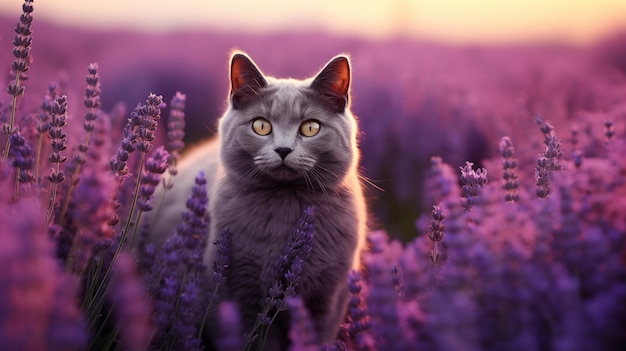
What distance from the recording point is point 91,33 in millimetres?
12742

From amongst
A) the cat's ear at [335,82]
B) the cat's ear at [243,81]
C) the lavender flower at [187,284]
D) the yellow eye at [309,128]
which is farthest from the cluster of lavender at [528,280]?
the cat's ear at [243,81]

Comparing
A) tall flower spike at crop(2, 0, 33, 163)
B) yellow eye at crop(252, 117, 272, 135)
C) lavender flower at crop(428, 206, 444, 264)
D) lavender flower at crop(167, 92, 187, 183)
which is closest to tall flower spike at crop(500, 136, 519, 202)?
lavender flower at crop(428, 206, 444, 264)

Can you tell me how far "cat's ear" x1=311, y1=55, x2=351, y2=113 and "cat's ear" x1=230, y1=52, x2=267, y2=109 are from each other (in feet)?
0.69

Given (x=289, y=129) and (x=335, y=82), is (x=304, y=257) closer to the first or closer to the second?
(x=289, y=129)

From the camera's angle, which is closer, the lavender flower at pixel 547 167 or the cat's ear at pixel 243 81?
the lavender flower at pixel 547 167

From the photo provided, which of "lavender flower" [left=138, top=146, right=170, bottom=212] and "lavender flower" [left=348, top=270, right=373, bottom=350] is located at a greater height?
"lavender flower" [left=138, top=146, right=170, bottom=212]

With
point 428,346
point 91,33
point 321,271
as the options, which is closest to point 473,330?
point 428,346

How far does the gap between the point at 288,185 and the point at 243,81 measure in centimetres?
44

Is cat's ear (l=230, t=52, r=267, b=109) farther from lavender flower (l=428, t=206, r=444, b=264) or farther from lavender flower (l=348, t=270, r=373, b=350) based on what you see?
lavender flower (l=348, t=270, r=373, b=350)

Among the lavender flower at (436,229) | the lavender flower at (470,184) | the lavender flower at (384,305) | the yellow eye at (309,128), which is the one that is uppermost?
the yellow eye at (309,128)

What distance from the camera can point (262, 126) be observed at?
1.98m

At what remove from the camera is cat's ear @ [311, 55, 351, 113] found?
6.61 ft

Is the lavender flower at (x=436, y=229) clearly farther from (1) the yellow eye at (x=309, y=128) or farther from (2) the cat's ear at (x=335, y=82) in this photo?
(2) the cat's ear at (x=335, y=82)

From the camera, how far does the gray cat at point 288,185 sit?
1.85 m
